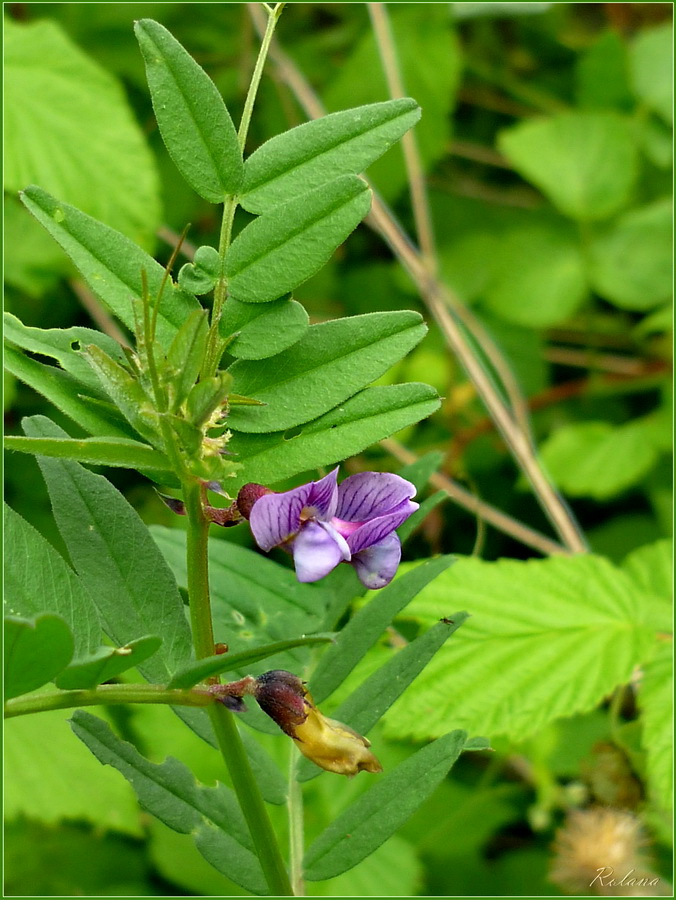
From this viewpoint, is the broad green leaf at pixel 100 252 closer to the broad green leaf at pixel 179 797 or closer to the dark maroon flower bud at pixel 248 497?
the dark maroon flower bud at pixel 248 497

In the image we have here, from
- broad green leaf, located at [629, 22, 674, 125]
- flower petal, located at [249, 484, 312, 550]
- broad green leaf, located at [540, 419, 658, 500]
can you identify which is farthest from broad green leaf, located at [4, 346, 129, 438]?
broad green leaf, located at [629, 22, 674, 125]

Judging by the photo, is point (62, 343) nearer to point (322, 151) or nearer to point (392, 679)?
point (322, 151)

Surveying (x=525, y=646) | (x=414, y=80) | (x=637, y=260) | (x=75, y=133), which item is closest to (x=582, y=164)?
(x=637, y=260)

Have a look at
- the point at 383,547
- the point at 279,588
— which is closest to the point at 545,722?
the point at 279,588

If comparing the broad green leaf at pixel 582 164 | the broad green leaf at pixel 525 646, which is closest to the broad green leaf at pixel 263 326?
the broad green leaf at pixel 525 646

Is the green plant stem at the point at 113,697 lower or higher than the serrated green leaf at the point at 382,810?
higher

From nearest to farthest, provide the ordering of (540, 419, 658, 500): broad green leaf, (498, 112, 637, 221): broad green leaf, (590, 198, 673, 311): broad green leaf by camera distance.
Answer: (540, 419, 658, 500): broad green leaf
(590, 198, 673, 311): broad green leaf
(498, 112, 637, 221): broad green leaf

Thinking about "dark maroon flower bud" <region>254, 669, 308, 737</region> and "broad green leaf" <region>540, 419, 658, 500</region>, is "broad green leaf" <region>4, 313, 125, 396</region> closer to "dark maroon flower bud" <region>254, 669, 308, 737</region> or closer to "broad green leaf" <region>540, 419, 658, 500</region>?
"dark maroon flower bud" <region>254, 669, 308, 737</region>
